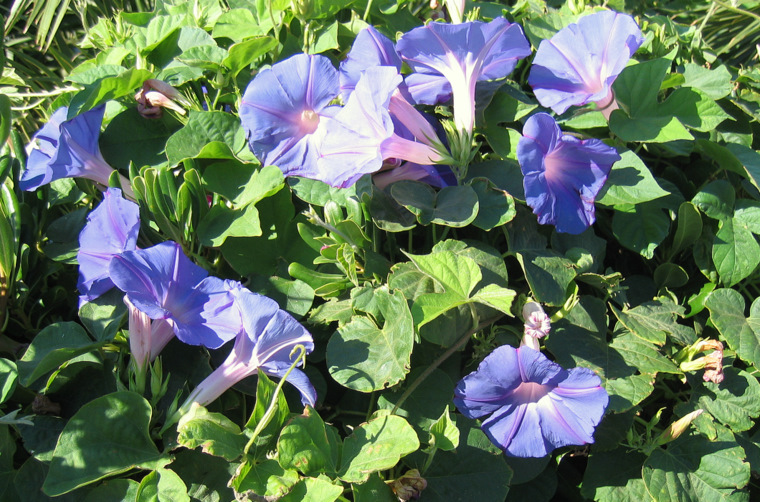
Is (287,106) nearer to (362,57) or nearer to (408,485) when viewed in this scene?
(362,57)

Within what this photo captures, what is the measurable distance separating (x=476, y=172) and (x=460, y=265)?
9.8 inches

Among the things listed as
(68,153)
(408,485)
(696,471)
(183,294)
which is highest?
(68,153)

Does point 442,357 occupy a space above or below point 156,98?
below

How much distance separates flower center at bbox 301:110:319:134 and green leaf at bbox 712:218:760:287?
0.73m

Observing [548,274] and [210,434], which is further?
[548,274]

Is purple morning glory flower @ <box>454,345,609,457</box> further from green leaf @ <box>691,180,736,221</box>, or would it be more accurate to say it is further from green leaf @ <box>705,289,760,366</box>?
green leaf @ <box>691,180,736,221</box>

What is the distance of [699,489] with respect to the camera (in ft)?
3.56

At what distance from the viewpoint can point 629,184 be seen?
42.6 inches

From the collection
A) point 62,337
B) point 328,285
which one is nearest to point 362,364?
point 328,285

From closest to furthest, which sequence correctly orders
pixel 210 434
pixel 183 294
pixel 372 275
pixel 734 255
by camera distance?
1. pixel 210 434
2. pixel 183 294
3. pixel 372 275
4. pixel 734 255

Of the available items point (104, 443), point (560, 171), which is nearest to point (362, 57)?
point (560, 171)

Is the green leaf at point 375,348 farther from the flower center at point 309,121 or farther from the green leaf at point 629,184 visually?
the green leaf at point 629,184

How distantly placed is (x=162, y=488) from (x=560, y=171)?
74cm

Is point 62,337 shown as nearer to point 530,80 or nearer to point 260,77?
point 260,77
